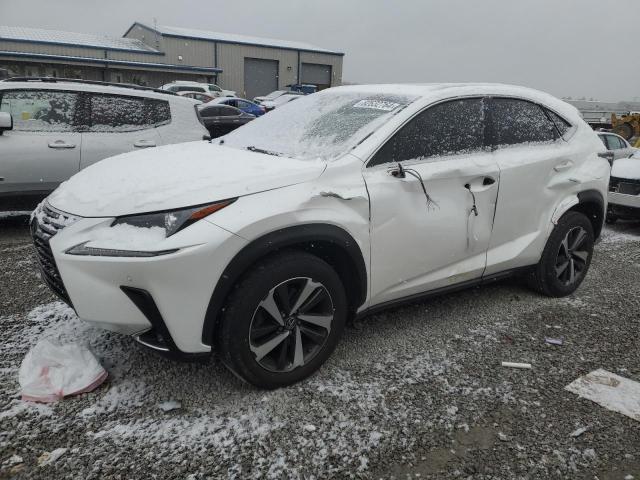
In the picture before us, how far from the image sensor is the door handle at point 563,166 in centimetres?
382

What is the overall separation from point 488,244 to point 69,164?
4.38m

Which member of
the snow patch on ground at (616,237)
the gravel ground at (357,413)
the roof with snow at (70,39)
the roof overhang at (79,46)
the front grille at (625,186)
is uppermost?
the roof with snow at (70,39)

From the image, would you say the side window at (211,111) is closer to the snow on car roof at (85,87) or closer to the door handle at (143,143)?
the snow on car roof at (85,87)

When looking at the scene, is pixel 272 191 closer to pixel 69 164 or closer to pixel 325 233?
pixel 325 233

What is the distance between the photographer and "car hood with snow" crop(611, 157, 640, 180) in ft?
23.0

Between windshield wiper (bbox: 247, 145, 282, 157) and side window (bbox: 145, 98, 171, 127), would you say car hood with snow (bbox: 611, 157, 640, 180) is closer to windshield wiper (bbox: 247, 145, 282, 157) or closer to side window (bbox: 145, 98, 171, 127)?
windshield wiper (bbox: 247, 145, 282, 157)

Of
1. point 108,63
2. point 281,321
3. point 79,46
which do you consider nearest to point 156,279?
point 281,321

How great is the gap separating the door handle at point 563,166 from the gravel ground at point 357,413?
3.88ft

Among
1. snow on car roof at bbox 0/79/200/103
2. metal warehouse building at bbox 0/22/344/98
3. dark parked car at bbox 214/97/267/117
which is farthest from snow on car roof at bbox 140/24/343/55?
snow on car roof at bbox 0/79/200/103

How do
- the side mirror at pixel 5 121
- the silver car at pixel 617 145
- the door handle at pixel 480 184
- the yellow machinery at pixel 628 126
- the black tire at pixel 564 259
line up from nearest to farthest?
the door handle at pixel 480 184, the black tire at pixel 564 259, the side mirror at pixel 5 121, the silver car at pixel 617 145, the yellow machinery at pixel 628 126

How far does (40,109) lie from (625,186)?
24.5 ft

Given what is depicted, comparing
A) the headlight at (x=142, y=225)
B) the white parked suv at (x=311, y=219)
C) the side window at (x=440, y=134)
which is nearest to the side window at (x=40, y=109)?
the white parked suv at (x=311, y=219)

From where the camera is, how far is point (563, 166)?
3869 millimetres

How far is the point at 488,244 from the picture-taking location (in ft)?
11.4
